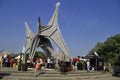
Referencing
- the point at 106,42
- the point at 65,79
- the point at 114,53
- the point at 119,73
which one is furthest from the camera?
the point at 106,42

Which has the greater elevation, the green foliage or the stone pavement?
the green foliage

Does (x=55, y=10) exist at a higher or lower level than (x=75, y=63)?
higher

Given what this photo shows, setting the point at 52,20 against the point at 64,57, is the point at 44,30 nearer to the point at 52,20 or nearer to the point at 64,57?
the point at 52,20

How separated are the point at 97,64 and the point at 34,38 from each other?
447 inches

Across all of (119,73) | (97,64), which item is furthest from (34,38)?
(119,73)

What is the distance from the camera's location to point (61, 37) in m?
39.9

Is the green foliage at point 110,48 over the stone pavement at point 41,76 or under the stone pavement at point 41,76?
over

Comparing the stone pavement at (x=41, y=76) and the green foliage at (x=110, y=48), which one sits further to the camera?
the green foliage at (x=110, y=48)

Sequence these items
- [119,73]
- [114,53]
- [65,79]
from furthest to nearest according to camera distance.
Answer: [114,53], [119,73], [65,79]

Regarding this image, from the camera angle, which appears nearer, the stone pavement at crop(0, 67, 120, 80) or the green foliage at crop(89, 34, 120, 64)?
the stone pavement at crop(0, 67, 120, 80)

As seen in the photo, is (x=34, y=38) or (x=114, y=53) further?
(x=114, y=53)

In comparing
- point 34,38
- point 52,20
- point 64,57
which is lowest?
point 64,57

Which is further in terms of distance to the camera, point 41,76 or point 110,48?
point 110,48

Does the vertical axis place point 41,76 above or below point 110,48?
below
